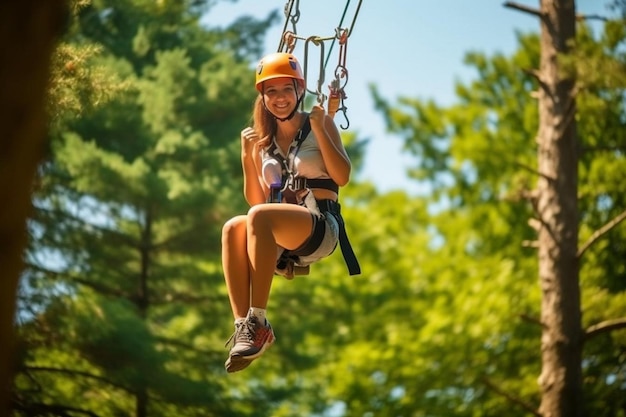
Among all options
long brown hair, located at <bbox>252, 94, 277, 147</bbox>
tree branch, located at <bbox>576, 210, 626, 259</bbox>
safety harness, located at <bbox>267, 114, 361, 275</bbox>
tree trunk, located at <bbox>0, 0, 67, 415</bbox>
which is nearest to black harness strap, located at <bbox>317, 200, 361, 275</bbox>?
safety harness, located at <bbox>267, 114, 361, 275</bbox>

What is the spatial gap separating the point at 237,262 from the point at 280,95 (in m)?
0.90

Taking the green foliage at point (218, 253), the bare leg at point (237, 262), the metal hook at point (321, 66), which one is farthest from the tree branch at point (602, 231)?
the bare leg at point (237, 262)

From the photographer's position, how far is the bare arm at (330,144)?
580 centimetres

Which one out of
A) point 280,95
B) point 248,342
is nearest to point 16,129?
point 248,342

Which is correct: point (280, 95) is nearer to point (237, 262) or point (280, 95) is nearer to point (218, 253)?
point (237, 262)

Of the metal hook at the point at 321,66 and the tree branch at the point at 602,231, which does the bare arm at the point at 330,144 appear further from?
the tree branch at the point at 602,231

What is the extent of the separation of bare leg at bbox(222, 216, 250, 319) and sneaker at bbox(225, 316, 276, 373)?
0.10 metres

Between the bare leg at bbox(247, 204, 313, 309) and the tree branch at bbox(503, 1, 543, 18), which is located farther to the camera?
the tree branch at bbox(503, 1, 543, 18)

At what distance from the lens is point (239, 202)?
15906 mm

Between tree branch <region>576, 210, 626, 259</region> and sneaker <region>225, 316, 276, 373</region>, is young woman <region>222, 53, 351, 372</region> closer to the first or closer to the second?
sneaker <region>225, 316, 276, 373</region>

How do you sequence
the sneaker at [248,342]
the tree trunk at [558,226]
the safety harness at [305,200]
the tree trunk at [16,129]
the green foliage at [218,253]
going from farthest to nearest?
the green foliage at [218,253]
the tree trunk at [558,226]
the safety harness at [305,200]
the sneaker at [248,342]
the tree trunk at [16,129]

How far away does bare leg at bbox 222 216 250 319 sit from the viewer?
5598mm

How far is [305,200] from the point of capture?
5.84 m

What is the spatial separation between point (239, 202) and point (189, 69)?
1.98 meters
